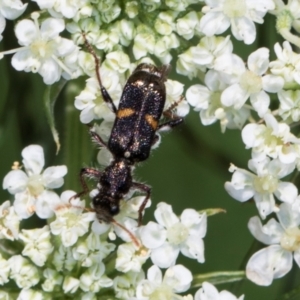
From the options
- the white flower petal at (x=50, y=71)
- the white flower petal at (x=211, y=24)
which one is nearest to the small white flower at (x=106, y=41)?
the white flower petal at (x=50, y=71)

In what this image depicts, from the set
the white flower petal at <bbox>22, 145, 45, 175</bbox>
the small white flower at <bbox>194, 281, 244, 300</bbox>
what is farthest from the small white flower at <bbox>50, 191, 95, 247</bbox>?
the small white flower at <bbox>194, 281, 244, 300</bbox>

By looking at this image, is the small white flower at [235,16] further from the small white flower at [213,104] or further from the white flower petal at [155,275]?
the white flower petal at [155,275]

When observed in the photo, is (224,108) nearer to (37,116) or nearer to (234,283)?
(234,283)

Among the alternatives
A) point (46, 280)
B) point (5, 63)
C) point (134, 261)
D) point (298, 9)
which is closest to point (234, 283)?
point (134, 261)

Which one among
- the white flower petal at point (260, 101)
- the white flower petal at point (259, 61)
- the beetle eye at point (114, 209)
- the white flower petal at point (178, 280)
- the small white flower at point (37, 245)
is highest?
the white flower petal at point (259, 61)

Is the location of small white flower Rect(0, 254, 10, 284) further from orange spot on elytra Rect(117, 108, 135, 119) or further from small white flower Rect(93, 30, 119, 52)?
small white flower Rect(93, 30, 119, 52)
